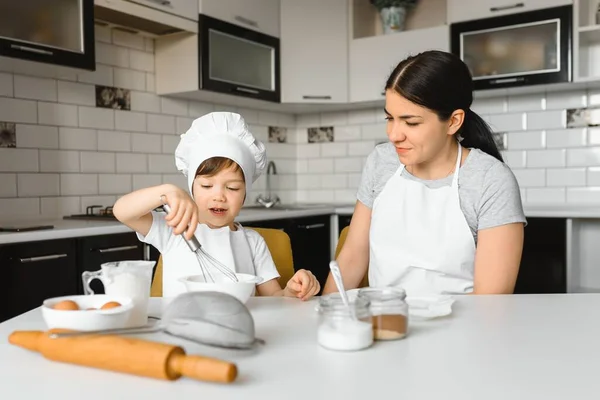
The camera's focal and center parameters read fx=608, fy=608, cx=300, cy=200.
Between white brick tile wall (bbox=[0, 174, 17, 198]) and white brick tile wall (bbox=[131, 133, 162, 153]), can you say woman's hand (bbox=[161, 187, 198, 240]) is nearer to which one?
white brick tile wall (bbox=[0, 174, 17, 198])

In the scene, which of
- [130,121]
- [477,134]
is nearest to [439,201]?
[477,134]

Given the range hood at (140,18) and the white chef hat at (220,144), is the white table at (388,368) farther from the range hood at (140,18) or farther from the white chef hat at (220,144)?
the range hood at (140,18)

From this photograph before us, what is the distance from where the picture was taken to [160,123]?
3309mm

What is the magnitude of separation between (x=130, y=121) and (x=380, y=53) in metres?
1.55

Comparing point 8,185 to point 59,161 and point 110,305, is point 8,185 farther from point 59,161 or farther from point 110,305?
point 110,305

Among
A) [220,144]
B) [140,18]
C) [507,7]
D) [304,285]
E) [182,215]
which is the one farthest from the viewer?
[507,7]

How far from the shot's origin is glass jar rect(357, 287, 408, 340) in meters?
0.91

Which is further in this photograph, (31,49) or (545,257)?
(545,257)

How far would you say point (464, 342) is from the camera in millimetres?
917

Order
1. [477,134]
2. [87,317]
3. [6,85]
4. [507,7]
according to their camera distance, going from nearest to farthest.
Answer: [87,317] < [477,134] < [6,85] < [507,7]

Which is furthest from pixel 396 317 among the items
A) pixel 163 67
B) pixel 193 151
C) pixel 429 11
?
pixel 429 11

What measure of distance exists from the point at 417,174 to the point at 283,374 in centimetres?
103

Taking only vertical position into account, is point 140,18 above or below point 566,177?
above

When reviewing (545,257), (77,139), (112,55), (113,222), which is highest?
(112,55)
